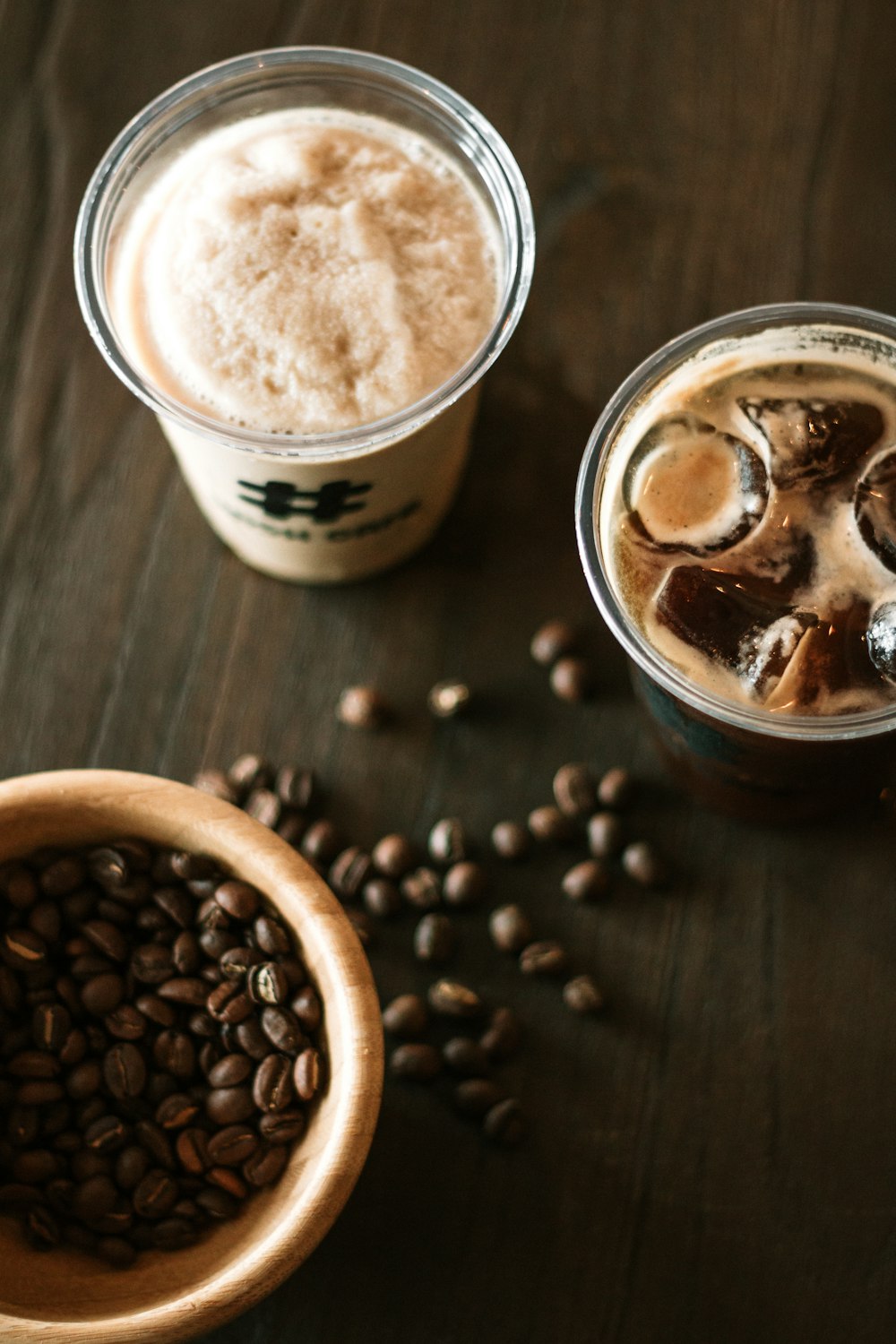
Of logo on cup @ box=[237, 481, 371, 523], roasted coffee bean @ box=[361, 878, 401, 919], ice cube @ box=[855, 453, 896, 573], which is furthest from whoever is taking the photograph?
roasted coffee bean @ box=[361, 878, 401, 919]

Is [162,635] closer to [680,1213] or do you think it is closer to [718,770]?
[718,770]

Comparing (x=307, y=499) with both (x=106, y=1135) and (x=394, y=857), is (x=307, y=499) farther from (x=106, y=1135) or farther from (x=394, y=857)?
(x=106, y=1135)

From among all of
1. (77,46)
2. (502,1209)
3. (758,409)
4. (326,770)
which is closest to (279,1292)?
(502,1209)

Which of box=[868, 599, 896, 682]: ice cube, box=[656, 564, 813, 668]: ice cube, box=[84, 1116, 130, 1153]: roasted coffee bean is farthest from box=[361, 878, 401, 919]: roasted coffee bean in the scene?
box=[868, 599, 896, 682]: ice cube

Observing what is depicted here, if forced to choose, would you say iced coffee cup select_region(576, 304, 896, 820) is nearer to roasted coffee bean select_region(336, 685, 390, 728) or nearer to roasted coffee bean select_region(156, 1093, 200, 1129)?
roasted coffee bean select_region(336, 685, 390, 728)

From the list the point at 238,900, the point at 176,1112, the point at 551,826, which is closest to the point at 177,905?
the point at 238,900

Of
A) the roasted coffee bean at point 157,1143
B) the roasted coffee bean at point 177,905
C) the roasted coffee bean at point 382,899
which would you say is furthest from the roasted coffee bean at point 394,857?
the roasted coffee bean at point 157,1143
